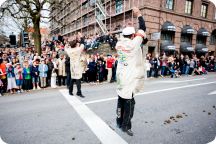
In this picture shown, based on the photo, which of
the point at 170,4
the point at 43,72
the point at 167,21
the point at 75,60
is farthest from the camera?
the point at 170,4

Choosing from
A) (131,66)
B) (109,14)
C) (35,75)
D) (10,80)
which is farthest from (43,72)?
(109,14)

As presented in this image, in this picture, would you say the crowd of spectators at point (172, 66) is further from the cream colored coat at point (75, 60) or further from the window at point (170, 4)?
the cream colored coat at point (75, 60)

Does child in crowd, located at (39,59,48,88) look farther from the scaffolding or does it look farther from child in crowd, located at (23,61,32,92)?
the scaffolding

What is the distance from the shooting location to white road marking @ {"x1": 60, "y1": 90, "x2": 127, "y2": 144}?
4125 millimetres

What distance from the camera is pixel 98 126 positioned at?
4840mm

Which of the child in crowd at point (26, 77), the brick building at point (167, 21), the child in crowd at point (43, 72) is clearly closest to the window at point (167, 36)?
the brick building at point (167, 21)

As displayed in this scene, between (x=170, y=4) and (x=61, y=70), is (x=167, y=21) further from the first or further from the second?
(x=61, y=70)

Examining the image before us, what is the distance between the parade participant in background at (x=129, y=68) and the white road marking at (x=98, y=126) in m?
0.34

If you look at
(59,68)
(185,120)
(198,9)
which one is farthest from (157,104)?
(198,9)

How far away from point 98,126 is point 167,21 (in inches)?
884

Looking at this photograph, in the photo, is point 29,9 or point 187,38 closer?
point 29,9

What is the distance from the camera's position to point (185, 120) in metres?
5.44

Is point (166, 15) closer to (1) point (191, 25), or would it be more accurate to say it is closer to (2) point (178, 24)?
(2) point (178, 24)

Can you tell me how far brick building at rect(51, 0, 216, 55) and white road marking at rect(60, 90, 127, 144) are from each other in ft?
54.3
